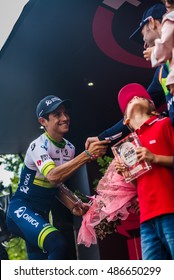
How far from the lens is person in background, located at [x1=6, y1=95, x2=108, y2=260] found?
87.3 inches

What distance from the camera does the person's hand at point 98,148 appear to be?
84.4 inches

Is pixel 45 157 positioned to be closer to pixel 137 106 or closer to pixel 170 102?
pixel 137 106

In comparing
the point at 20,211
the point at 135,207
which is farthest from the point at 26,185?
the point at 135,207

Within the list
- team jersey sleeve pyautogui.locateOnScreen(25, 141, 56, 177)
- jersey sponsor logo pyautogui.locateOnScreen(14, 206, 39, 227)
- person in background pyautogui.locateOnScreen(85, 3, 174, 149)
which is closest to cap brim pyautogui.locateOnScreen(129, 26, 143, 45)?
person in background pyautogui.locateOnScreen(85, 3, 174, 149)

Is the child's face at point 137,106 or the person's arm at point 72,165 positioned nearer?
the child's face at point 137,106

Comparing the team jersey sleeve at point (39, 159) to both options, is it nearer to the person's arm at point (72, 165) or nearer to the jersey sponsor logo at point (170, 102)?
the person's arm at point (72, 165)

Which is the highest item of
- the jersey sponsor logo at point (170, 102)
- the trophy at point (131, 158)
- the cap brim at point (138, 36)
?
the cap brim at point (138, 36)

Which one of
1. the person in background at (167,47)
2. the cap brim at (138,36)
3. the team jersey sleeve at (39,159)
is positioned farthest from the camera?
the team jersey sleeve at (39,159)

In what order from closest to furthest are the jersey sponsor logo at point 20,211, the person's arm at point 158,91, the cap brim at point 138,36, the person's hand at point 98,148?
the person's arm at point 158,91 < the cap brim at point 138,36 < the person's hand at point 98,148 < the jersey sponsor logo at point 20,211

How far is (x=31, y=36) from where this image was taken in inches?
98.2

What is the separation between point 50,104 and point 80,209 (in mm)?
622

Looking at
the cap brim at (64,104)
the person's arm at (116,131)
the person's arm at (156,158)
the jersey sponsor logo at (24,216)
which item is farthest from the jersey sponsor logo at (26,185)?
the person's arm at (156,158)
